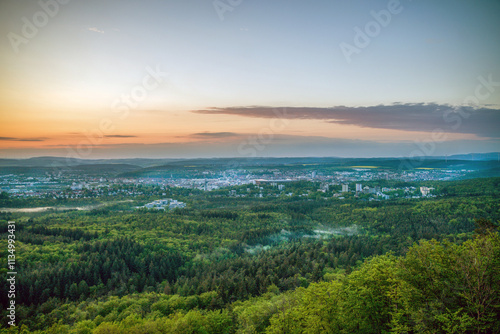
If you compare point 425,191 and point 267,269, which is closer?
point 267,269

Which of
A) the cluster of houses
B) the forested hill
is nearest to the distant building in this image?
the forested hill

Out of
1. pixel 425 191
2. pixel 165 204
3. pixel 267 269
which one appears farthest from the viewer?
pixel 425 191

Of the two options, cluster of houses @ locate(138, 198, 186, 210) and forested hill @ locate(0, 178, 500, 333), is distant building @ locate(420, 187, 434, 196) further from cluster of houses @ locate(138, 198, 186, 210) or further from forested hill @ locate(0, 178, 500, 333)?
cluster of houses @ locate(138, 198, 186, 210)

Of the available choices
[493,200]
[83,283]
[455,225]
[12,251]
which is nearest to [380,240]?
[455,225]

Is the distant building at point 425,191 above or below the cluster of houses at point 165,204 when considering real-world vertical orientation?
above

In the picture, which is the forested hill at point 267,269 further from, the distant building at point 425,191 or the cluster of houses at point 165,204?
the cluster of houses at point 165,204

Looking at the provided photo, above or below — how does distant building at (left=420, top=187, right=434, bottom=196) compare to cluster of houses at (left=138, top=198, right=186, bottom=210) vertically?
above

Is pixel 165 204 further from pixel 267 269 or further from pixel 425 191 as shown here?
pixel 425 191

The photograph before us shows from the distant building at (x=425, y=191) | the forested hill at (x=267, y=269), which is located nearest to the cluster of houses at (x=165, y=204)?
the forested hill at (x=267, y=269)

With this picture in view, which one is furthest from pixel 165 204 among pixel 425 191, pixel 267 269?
pixel 425 191
